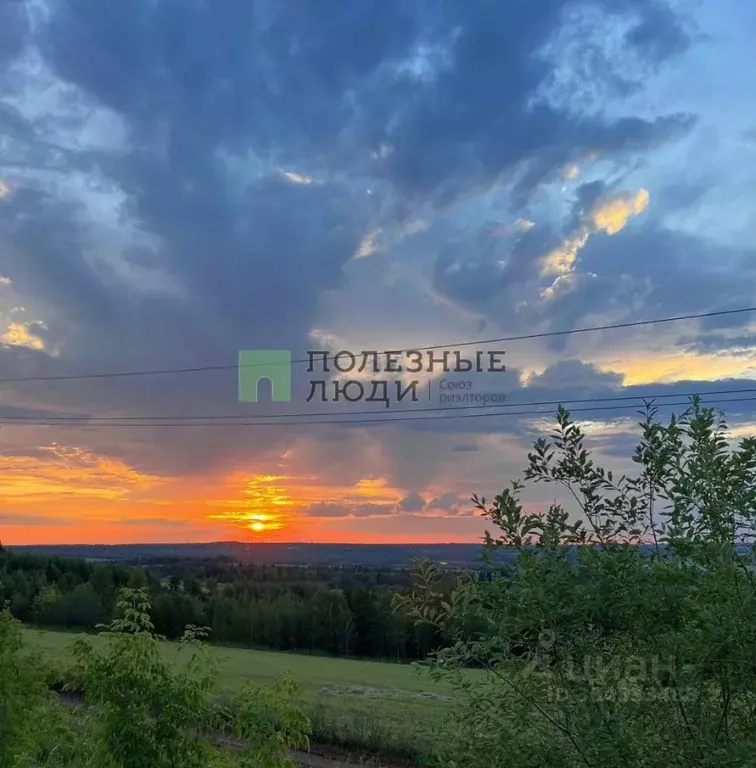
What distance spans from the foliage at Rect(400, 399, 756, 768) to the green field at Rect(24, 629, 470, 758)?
410 centimetres

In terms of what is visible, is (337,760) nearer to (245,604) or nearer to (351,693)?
(351,693)

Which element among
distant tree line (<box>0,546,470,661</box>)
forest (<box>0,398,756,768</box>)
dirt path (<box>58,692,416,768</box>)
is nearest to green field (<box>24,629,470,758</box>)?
dirt path (<box>58,692,416,768</box>)

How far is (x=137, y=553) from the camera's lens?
98.9 feet

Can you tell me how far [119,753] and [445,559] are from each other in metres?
3.42

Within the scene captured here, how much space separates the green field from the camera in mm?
14833

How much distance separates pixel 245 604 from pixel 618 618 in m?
34.3

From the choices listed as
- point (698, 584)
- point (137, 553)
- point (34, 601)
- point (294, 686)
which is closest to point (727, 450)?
point (698, 584)

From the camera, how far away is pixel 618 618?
8.36ft

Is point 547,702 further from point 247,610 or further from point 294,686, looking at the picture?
point 247,610

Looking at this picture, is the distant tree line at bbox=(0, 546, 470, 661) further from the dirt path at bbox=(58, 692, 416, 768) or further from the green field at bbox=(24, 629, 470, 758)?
the dirt path at bbox=(58, 692, 416, 768)

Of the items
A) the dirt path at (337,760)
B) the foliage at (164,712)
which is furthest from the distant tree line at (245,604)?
the foliage at (164,712)

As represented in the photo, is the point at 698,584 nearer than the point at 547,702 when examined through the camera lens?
Yes

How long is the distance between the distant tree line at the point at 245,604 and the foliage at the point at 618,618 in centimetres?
2392

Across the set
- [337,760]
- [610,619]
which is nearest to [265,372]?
[337,760]
